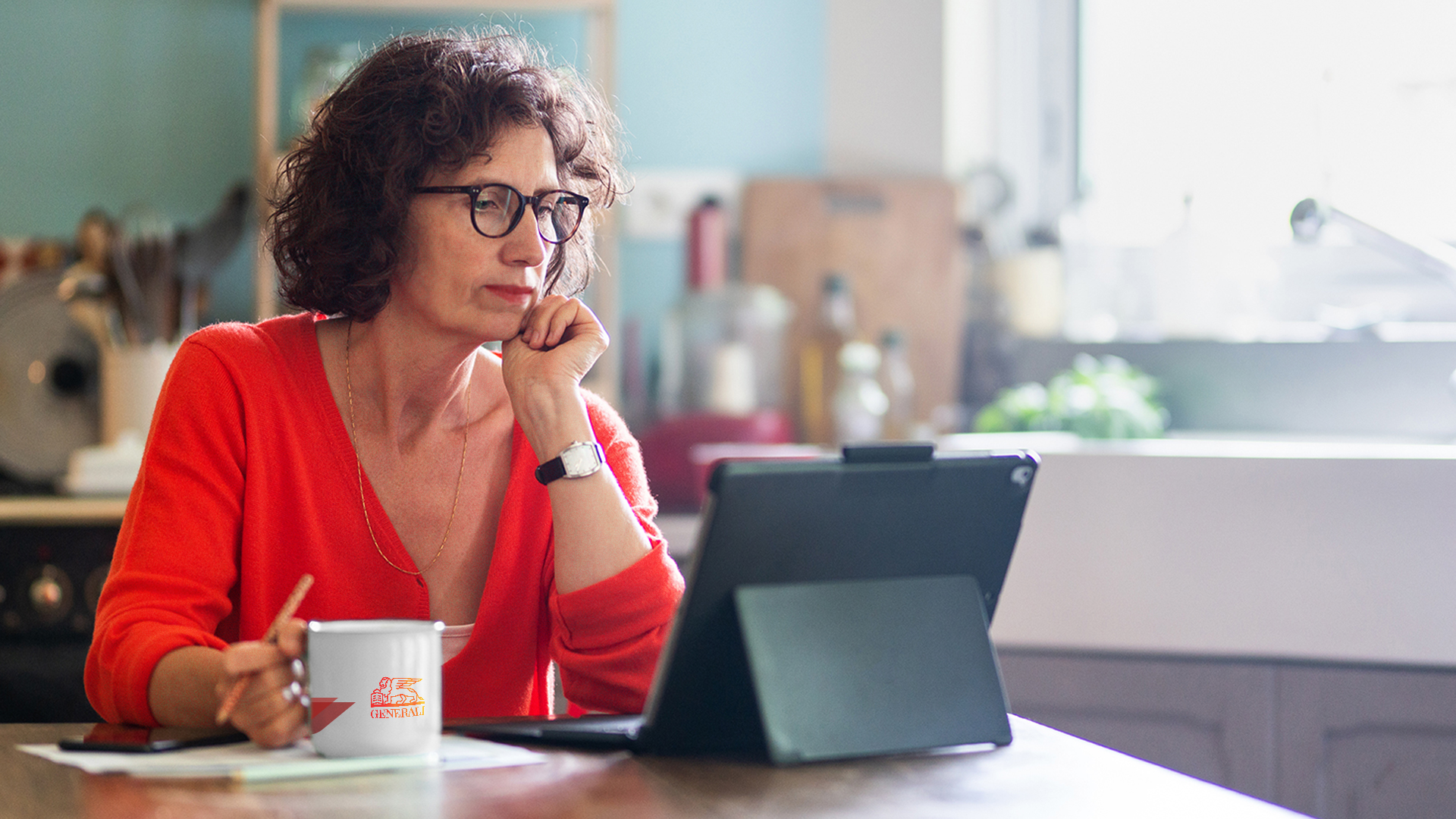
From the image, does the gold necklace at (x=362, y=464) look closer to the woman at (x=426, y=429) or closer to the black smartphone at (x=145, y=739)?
the woman at (x=426, y=429)

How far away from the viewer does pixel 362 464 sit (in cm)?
120

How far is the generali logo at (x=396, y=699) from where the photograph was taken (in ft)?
2.41

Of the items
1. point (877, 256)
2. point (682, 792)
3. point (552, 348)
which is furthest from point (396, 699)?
point (877, 256)

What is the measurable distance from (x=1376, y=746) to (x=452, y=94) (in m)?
1.21

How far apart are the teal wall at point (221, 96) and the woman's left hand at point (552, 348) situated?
131 cm

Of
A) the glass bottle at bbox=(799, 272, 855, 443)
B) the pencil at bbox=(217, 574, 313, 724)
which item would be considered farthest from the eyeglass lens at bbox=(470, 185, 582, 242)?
the glass bottle at bbox=(799, 272, 855, 443)

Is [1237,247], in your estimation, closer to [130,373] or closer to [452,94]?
[452,94]

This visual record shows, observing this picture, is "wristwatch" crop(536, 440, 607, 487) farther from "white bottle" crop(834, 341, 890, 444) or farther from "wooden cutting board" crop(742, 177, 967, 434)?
"wooden cutting board" crop(742, 177, 967, 434)

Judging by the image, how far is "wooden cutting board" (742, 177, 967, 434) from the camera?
7.81ft

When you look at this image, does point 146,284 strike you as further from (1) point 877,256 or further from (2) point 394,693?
(2) point 394,693

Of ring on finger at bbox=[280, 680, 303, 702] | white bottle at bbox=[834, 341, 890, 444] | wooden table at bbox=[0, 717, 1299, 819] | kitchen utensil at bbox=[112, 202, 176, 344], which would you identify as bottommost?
wooden table at bbox=[0, 717, 1299, 819]

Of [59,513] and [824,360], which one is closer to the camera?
[59,513]

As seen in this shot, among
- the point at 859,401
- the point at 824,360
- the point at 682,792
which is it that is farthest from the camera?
the point at 824,360

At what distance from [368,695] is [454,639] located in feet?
1.41
